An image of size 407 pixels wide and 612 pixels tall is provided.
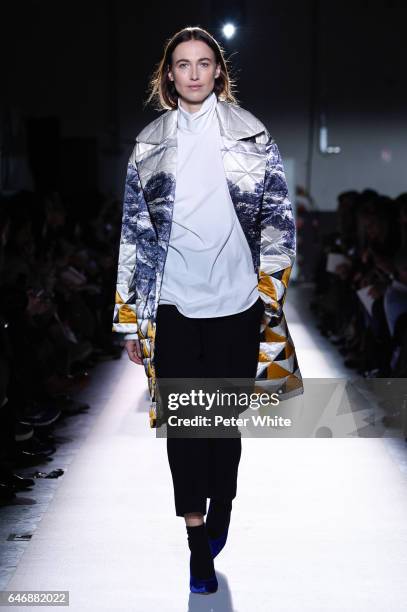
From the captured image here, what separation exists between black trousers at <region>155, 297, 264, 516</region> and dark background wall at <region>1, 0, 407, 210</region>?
9115mm

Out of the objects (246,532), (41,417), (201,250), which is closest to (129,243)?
(201,250)

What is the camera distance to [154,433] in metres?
3.94

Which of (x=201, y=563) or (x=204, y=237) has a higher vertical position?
(x=204, y=237)

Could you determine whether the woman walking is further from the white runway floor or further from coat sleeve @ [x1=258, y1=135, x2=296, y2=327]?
the white runway floor

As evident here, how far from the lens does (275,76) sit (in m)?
11.6

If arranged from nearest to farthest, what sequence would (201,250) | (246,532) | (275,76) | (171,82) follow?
(201,250) < (171,82) < (246,532) < (275,76)

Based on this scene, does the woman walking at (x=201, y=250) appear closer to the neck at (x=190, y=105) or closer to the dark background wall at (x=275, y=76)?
the neck at (x=190, y=105)

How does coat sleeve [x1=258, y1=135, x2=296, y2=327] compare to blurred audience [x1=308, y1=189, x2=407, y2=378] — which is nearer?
coat sleeve [x1=258, y1=135, x2=296, y2=327]

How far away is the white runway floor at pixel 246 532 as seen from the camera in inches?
88.4

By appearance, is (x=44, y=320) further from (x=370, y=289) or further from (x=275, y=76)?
(x=275, y=76)

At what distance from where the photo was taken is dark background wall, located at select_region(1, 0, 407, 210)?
11.3 m

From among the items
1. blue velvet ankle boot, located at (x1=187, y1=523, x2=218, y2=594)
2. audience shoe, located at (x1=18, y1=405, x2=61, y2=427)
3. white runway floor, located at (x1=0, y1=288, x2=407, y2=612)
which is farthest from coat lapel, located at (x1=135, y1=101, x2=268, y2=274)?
audience shoe, located at (x1=18, y1=405, x2=61, y2=427)

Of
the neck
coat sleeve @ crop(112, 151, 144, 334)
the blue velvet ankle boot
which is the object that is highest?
the neck

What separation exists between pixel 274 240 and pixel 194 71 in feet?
1.31
